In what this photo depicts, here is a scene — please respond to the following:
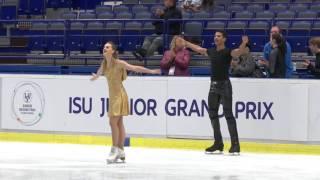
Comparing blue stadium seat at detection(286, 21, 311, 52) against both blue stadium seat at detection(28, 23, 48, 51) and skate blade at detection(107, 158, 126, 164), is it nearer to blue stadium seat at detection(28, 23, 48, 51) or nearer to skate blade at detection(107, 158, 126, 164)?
blue stadium seat at detection(28, 23, 48, 51)

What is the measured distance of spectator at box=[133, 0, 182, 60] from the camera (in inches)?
716

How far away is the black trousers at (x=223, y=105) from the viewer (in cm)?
1436

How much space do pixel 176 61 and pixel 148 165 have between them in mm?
4024

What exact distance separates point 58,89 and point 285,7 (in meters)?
6.52

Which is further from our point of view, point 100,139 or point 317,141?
point 100,139

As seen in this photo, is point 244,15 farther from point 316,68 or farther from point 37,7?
point 37,7

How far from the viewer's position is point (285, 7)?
20.4 meters

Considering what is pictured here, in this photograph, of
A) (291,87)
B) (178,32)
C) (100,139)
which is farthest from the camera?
(178,32)

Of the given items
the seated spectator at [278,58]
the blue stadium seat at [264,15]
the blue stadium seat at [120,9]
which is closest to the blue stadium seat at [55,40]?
the blue stadium seat at [120,9]

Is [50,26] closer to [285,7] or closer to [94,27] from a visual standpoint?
[94,27]

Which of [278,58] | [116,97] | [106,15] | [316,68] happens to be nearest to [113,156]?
[116,97]

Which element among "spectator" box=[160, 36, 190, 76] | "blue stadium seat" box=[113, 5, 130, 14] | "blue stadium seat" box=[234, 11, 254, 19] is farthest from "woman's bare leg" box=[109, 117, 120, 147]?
"blue stadium seat" box=[113, 5, 130, 14]

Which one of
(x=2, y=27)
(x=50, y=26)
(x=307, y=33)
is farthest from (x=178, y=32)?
(x=2, y=27)

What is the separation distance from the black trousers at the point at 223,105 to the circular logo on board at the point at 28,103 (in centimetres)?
428
